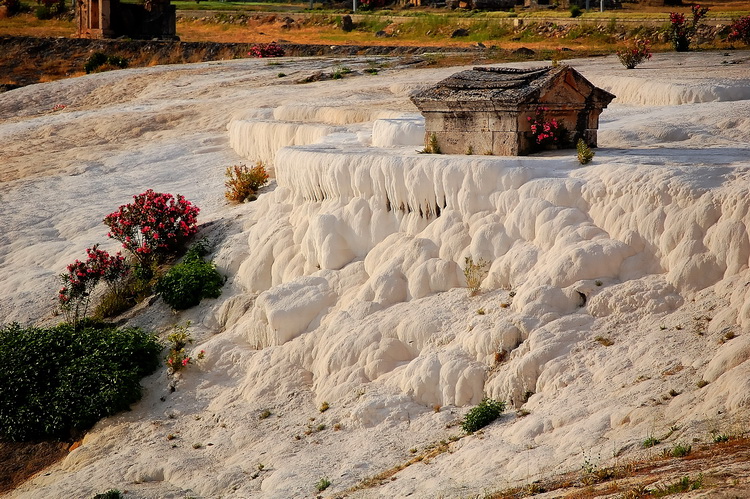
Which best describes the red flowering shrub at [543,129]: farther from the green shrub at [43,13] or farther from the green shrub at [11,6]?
the green shrub at [11,6]

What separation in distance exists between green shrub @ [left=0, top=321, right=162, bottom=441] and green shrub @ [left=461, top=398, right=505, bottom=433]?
4964 millimetres

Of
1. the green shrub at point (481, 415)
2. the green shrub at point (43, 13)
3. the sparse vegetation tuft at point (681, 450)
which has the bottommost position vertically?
the green shrub at point (481, 415)

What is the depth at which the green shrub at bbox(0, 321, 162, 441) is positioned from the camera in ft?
42.0

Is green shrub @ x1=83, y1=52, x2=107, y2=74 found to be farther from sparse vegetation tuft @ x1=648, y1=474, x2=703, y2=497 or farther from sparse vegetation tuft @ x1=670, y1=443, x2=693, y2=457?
sparse vegetation tuft @ x1=648, y1=474, x2=703, y2=497

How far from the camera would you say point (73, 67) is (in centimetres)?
4069

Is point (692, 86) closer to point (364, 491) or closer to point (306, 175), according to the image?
point (306, 175)

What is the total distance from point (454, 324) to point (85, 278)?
6.58 meters

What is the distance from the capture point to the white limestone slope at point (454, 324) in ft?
29.4

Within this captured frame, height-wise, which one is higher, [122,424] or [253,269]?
[253,269]

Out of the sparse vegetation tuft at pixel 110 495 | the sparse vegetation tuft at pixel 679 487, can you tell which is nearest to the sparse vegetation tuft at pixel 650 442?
the sparse vegetation tuft at pixel 679 487

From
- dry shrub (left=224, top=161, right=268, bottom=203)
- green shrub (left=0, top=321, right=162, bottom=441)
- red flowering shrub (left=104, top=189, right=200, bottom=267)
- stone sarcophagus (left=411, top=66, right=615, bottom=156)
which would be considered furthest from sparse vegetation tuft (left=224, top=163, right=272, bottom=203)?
stone sarcophagus (left=411, top=66, right=615, bottom=156)

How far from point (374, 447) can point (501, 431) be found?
137 cm

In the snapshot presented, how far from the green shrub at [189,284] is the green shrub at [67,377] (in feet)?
2.52

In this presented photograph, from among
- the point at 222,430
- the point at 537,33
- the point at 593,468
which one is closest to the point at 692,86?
the point at 222,430
